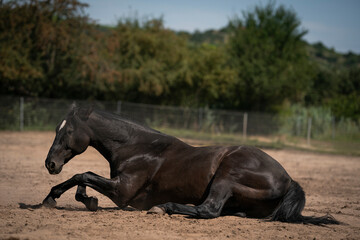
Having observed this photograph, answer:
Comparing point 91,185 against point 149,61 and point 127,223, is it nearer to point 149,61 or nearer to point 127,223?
point 127,223

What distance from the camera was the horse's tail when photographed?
555cm

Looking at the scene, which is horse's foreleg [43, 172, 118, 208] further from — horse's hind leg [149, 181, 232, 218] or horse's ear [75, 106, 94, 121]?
horse's ear [75, 106, 94, 121]

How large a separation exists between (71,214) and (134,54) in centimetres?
2689

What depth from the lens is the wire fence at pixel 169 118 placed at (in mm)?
24469

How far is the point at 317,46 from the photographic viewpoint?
132 metres

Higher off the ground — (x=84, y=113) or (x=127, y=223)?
(x=84, y=113)

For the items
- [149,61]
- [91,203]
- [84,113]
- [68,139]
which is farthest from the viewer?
[149,61]

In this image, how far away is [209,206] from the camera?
213 inches

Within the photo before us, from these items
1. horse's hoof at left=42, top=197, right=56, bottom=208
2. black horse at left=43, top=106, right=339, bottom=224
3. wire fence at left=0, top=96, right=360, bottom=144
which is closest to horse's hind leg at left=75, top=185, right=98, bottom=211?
black horse at left=43, top=106, right=339, bottom=224

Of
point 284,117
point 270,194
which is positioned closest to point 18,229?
point 270,194

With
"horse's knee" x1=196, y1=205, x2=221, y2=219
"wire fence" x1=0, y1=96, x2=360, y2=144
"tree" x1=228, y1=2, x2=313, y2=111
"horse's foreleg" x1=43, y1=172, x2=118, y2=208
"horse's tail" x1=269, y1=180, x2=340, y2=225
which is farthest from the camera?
"tree" x1=228, y1=2, x2=313, y2=111

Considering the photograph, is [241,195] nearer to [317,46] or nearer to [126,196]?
[126,196]

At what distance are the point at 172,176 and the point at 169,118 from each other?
68.0 ft

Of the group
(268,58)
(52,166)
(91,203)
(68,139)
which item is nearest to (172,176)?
(91,203)
